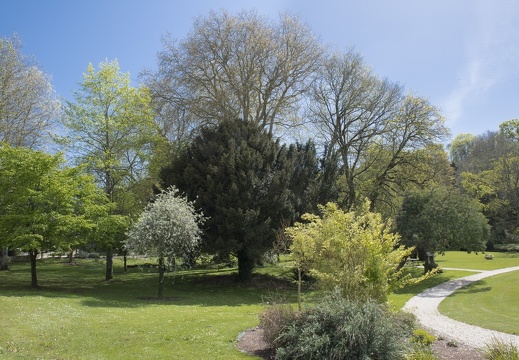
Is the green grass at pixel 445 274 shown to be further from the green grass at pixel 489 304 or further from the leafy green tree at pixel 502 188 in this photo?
the leafy green tree at pixel 502 188

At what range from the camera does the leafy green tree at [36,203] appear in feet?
69.8

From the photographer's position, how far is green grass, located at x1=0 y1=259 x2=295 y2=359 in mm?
10149

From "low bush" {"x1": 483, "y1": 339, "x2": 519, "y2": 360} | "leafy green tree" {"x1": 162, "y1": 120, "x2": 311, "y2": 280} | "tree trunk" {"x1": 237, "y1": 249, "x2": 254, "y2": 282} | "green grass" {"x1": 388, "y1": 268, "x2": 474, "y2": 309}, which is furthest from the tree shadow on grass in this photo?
"low bush" {"x1": 483, "y1": 339, "x2": 519, "y2": 360}

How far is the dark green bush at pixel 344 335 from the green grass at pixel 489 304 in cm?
790

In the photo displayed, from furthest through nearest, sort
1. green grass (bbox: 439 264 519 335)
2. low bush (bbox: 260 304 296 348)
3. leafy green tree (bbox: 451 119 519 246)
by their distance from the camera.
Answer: leafy green tree (bbox: 451 119 519 246), green grass (bbox: 439 264 519 335), low bush (bbox: 260 304 296 348)

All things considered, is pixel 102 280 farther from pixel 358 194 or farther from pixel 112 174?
Answer: pixel 358 194

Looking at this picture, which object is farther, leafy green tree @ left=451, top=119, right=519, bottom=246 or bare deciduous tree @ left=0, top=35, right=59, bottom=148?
leafy green tree @ left=451, top=119, right=519, bottom=246

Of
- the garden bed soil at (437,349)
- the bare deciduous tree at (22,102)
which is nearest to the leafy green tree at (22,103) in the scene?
the bare deciduous tree at (22,102)

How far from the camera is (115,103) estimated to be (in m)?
32.7

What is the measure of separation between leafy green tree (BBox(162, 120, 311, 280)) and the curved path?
382 inches

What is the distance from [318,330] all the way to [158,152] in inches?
1001

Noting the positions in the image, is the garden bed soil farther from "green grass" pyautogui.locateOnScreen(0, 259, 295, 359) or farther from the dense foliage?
the dense foliage

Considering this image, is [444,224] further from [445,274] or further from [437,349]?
[437,349]

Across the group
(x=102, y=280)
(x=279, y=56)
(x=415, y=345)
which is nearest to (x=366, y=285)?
(x=415, y=345)
